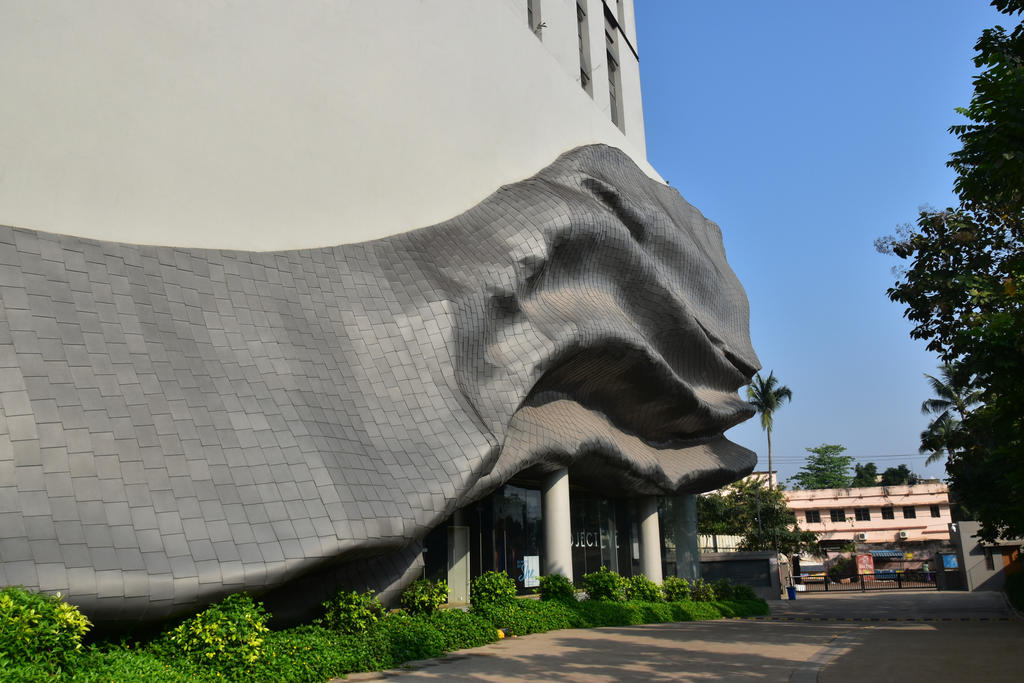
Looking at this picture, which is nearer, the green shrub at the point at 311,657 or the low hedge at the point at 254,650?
the low hedge at the point at 254,650

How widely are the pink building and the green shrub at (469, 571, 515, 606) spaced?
169ft

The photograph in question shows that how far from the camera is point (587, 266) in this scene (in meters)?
20.8

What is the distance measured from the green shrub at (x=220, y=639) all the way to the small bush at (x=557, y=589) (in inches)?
396

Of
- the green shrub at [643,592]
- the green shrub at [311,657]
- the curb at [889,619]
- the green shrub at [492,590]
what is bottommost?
the curb at [889,619]

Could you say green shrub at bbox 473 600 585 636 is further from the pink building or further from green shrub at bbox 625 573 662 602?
the pink building

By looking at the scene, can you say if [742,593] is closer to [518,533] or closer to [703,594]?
[703,594]

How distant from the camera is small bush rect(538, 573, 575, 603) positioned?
1836 cm

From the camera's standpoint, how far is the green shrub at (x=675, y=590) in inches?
973

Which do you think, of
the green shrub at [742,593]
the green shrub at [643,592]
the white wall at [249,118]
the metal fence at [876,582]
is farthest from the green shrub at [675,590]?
the metal fence at [876,582]

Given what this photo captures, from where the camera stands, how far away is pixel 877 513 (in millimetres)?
63812

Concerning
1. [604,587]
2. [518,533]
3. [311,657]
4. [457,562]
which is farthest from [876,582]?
[311,657]

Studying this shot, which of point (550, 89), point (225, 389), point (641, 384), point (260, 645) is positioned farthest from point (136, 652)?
point (550, 89)

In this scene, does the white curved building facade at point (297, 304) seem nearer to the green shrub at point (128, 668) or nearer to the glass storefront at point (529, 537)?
the glass storefront at point (529, 537)

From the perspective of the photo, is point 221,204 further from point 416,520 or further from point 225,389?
point 416,520
